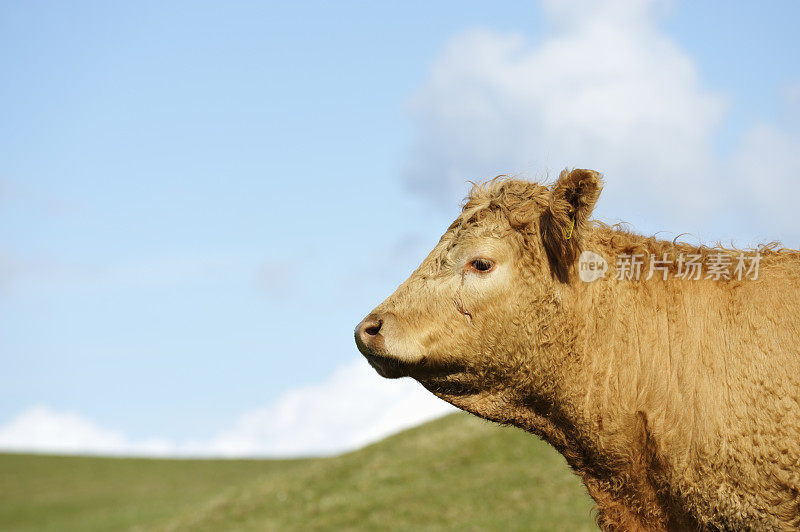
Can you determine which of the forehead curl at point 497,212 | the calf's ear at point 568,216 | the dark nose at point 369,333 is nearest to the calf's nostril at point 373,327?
the dark nose at point 369,333

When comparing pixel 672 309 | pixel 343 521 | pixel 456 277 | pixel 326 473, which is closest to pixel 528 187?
pixel 456 277

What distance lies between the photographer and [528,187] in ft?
20.2

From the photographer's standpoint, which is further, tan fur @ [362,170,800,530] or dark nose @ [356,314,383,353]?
dark nose @ [356,314,383,353]

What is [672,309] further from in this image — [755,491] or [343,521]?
[343,521]

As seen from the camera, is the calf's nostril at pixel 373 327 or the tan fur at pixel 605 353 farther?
the calf's nostril at pixel 373 327

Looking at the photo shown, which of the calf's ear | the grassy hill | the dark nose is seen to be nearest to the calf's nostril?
the dark nose

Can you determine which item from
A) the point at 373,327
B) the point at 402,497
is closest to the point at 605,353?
the point at 373,327

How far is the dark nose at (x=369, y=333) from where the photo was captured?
18.4 ft

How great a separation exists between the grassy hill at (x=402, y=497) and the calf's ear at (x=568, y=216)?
13.0 meters

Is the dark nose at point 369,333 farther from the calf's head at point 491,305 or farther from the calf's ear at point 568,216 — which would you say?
the calf's ear at point 568,216

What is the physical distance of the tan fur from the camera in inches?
215

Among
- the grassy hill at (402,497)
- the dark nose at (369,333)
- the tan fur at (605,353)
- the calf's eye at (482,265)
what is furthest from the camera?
the grassy hill at (402,497)

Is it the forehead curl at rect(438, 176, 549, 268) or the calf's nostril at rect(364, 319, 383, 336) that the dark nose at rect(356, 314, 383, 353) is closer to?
the calf's nostril at rect(364, 319, 383, 336)
